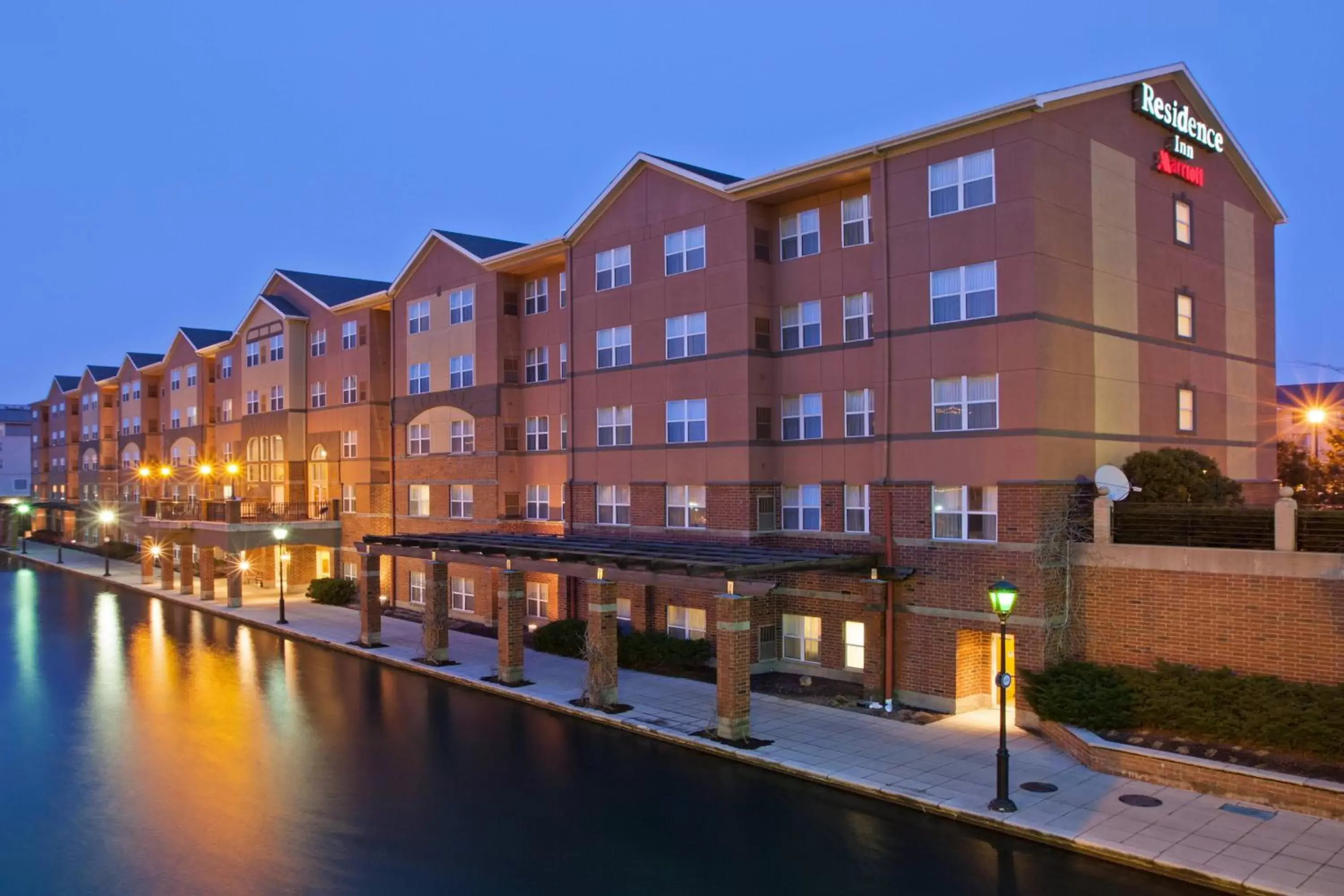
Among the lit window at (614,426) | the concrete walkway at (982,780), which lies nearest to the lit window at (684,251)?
the lit window at (614,426)

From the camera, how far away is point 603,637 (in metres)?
23.6

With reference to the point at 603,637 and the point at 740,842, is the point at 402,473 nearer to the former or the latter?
the point at 603,637

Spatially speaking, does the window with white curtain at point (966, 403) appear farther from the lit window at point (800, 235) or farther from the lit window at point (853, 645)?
the lit window at point (800, 235)

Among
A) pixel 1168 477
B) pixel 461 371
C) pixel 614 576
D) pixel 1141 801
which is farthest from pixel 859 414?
pixel 461 371

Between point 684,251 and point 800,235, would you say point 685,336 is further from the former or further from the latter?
point 800,235

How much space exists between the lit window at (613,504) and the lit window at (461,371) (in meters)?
9.34

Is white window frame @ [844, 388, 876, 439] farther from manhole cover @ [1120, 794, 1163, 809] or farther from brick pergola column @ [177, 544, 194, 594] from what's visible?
brick pergola column @ [177, 544, 194, 594]

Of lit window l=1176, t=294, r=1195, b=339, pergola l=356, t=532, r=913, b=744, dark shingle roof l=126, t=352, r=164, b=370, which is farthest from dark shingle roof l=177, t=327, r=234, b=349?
lit window l=1176, t=294, r=1195, b=339

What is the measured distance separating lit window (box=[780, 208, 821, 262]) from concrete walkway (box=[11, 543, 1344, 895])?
1209 cm

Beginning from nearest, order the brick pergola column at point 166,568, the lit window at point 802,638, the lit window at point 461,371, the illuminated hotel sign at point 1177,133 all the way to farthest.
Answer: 1. the illuminated hotel sign at point 1177,133
2. the lit window at point 802,638
3. the lit window at point 461,371
4. the brick pergola column at point 166,568

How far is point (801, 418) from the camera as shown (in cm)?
2712

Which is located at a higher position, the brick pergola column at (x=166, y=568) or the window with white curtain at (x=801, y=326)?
the window with white curtain at (x=801, y=326)

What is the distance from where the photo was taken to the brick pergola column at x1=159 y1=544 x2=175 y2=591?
51.9 m

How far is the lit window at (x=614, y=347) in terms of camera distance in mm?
30812
